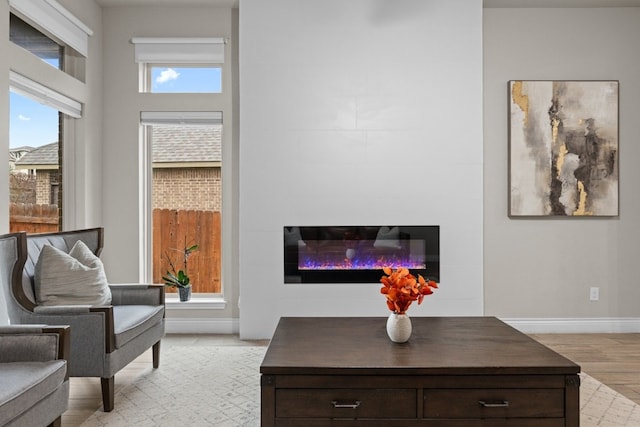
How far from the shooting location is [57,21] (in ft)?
12.2

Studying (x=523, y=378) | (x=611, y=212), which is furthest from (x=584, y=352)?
(x=523, y=378)

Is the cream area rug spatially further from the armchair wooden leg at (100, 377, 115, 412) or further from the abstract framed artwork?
the abstract framed artwork

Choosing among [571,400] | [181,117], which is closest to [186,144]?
[181,117]

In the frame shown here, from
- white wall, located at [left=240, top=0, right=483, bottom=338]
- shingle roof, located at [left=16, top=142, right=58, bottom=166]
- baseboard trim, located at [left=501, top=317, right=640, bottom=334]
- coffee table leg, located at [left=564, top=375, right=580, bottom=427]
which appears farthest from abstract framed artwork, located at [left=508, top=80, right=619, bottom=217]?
shingle roof, located at [left=16, top=142, right=58, bottom=166]

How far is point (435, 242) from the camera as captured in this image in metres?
4.22

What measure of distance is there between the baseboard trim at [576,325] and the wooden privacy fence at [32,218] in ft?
12.3

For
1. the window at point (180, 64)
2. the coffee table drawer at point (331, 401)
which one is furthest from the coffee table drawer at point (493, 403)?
the window at point (180, 64)

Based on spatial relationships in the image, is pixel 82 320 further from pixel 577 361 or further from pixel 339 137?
pixel 577 361

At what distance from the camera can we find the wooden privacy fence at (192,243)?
4.63 metres

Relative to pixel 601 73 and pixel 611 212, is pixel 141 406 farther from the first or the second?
pixel 601 73

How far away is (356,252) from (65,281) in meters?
2.17

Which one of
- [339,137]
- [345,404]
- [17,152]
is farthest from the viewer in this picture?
[339,137]

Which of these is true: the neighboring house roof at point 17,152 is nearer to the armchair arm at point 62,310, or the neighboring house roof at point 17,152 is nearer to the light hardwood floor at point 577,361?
the armchair arm at point 62,310

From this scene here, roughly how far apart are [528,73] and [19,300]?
414cm
